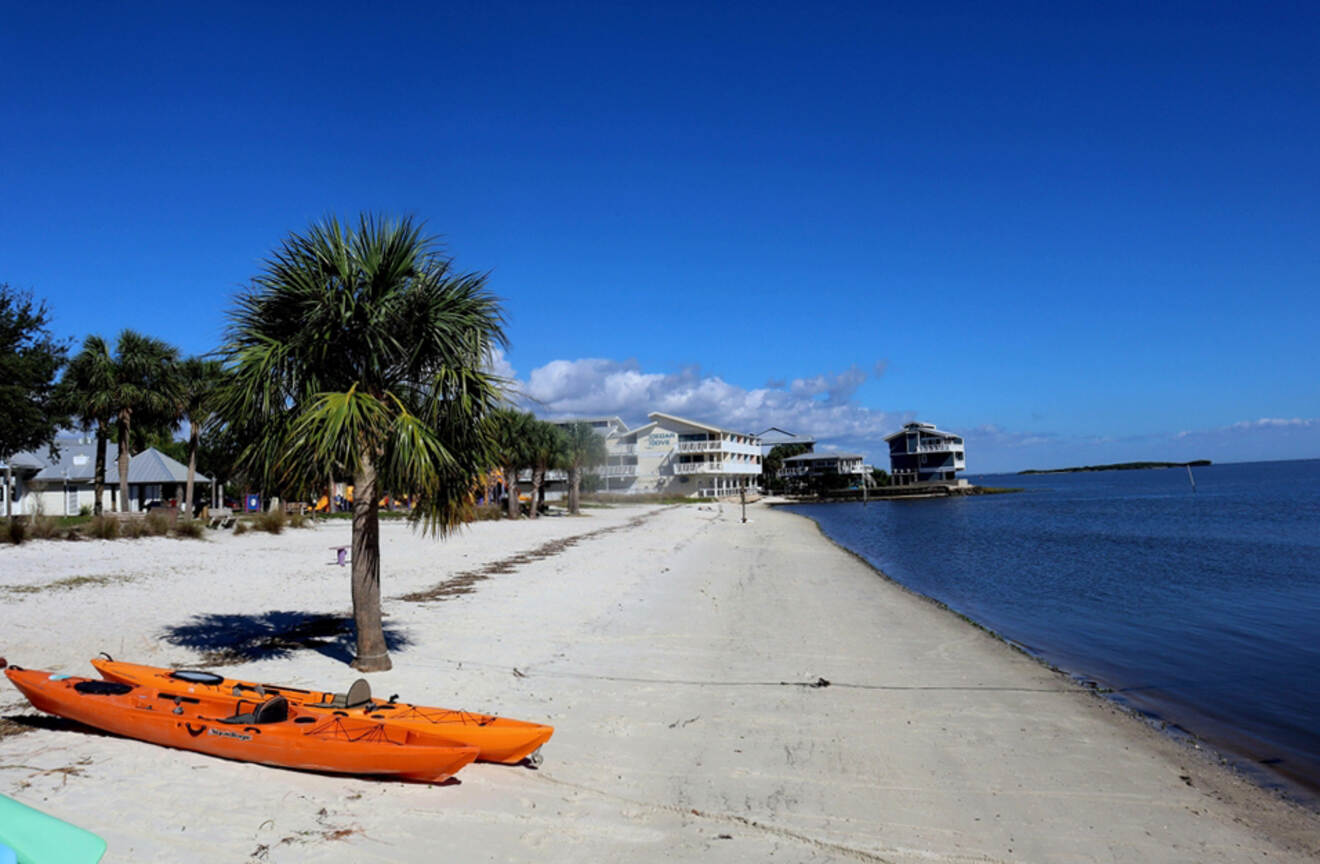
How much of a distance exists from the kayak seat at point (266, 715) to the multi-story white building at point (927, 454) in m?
115

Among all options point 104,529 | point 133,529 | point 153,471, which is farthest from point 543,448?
point 104,529

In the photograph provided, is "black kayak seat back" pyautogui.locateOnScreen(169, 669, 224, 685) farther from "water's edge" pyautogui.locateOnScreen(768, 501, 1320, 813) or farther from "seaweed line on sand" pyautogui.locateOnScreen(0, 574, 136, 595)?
"water's edge" pyautogui.locateOnScreen(768, 501, 1320, 813)

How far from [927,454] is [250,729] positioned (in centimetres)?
11773

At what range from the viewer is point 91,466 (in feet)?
149

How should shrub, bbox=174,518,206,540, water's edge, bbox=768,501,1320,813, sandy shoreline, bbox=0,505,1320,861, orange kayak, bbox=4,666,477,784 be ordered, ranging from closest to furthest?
sandy shoreline, bbox=0,505,1320,861
orange kayak, bbox=4,666,477,784
water's edge, bbox=768,501,1320,813
shrub, bbox=174,518,206,540

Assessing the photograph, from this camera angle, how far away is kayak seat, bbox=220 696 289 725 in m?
6.18

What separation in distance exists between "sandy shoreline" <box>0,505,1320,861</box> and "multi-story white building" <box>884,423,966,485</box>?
4069 inches

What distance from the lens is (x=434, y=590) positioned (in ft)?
53.1

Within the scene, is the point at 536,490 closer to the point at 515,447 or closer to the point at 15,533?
the point at 515,447

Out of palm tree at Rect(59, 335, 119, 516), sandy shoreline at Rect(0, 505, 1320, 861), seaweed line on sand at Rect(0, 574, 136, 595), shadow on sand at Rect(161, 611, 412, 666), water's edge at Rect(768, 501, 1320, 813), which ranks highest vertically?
palm tree at Rect(59, 335, 119, 516)

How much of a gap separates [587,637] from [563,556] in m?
12.8

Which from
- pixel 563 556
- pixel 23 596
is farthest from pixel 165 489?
pixel 23 596

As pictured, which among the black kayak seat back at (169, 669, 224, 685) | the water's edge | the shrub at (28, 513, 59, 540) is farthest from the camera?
the shrub at (28, 513, 59, 540)

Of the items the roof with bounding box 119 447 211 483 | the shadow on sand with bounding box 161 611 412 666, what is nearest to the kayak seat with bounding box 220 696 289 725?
the shadow on sand with bounding box 161 611 412 666
